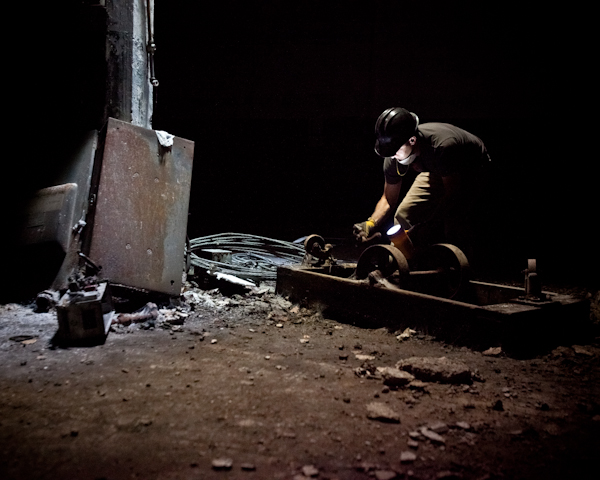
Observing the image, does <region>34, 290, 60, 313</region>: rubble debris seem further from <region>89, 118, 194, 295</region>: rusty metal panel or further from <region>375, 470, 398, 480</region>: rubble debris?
<region>375, 470, 398, 480</region>: rubble debris

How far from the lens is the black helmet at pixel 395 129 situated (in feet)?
12.9

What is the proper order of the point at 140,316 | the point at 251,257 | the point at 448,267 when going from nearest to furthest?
the point at 140,316 < the point at 448,267 < the point at 251,257

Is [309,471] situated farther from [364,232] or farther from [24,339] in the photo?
[364,232]

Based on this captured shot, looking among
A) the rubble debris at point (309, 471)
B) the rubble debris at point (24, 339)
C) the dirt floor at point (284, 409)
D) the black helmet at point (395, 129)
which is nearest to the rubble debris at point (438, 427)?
the dirt floor at point (284, 409)

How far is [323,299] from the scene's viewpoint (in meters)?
4.20

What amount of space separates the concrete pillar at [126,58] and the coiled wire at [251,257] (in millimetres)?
1802

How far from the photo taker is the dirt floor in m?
1.75

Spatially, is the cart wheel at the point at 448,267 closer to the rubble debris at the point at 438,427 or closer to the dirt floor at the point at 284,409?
the dirt floor at the point at 284,409

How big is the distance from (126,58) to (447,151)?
3347 millimetres

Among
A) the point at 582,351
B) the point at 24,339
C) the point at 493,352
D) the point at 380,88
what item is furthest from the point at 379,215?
the point at 380,88

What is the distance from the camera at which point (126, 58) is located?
4531mm

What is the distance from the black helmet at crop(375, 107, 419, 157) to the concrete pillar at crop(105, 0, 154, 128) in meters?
2.59

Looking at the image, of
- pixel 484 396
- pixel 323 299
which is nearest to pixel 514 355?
pixel 484 396

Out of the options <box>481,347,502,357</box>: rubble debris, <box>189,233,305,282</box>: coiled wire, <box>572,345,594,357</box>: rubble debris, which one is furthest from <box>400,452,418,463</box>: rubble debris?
<box>189,233,305,282</box>: coiled wire
